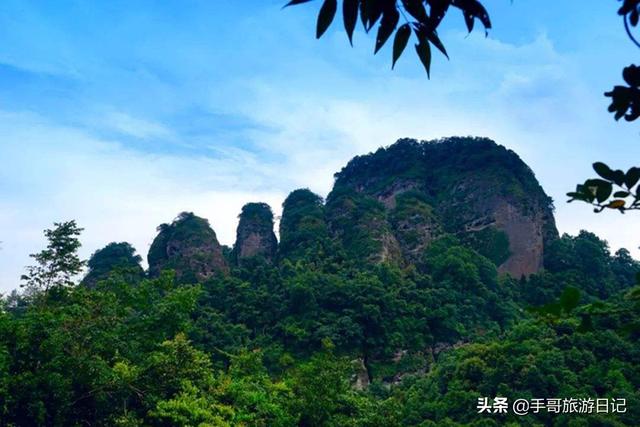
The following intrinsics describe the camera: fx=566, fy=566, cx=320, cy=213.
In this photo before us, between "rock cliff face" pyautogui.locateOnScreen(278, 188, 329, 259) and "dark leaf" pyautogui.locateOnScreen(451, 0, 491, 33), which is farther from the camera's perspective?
"rock cliff face" pyautogui.locateOnScreen(278, 188, 329, 259)

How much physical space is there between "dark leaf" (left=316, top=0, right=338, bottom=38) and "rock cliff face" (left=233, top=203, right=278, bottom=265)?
3366 centimetres

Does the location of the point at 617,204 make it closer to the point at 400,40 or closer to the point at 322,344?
Answer: the point at 400,40

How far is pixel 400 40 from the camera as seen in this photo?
1.00 meters

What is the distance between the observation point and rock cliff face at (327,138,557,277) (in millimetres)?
31469

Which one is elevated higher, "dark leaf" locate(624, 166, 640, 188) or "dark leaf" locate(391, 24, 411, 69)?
"dark leaf" locate(391, 24, 411, 69)

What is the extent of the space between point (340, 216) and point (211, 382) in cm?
2313

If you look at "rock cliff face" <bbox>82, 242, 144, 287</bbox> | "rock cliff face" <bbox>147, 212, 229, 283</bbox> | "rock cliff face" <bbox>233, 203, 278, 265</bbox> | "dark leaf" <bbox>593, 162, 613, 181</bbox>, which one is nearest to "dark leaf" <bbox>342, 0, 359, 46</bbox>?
"dark leaf" <bbox>593, 162, 613, 181</bbox>

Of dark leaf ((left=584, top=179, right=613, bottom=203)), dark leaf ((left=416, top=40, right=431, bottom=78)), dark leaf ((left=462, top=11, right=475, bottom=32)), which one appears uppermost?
dark leaf ((left=462, top=11, right=475, bottom=32))

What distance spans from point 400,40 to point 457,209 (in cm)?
3498

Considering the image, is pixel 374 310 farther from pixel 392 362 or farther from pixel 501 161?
pixel 501 161

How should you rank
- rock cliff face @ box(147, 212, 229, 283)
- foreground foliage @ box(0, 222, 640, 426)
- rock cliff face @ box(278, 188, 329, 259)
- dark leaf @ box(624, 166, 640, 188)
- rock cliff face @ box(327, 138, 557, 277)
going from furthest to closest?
rock cliff face @ box(327, 138, 557, 277) < rock cliff face @ box(278, 188, 329, 259) < rock cliff face @ box(147, 212, 229, 283) < foreground foliage @ box(0, 222, 640, 426) < dark leaf @ box(624, 166, 640, 188)

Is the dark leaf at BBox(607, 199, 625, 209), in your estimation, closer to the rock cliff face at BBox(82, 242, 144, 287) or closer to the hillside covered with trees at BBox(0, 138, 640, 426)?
the hillside covered with trees at BBox(0, 138, 640, 426)

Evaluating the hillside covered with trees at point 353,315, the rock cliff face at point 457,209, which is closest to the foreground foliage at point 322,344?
the hillside covered with trees at point 353,315

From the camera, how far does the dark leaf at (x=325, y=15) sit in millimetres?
938
